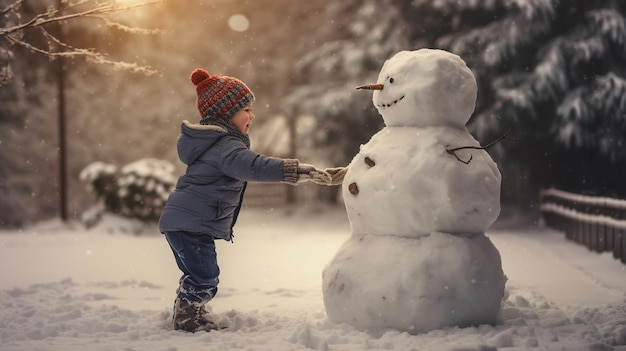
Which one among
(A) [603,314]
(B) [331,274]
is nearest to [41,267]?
(B) [331,274]

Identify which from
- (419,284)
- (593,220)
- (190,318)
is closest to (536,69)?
(593,220)

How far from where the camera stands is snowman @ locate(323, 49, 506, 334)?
5.21 metres

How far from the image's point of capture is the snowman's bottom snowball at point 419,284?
518 cm

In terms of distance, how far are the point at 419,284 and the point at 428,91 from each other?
137cm

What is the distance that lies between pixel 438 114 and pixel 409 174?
21.4 inches

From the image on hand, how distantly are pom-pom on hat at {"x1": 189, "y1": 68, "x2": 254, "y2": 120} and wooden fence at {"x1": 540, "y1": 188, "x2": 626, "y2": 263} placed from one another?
610cm

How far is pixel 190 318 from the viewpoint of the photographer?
18.4 ft

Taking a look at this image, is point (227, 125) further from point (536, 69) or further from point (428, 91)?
point (536, 69)

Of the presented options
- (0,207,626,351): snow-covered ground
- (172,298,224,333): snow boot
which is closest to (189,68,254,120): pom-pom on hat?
(172,298,224,333): snow boot

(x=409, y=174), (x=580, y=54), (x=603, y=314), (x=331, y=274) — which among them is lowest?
(x=603, y=314)

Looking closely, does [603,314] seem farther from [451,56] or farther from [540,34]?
[540,34]

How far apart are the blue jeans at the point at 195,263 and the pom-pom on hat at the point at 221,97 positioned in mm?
936

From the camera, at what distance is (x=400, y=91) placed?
5.57m

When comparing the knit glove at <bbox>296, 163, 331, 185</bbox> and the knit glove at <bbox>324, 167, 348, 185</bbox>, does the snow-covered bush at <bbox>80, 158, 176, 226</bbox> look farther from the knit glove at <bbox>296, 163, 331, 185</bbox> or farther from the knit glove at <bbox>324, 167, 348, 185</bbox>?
the knit glove at <bbox>296, 163, 331, 185</bbox>
